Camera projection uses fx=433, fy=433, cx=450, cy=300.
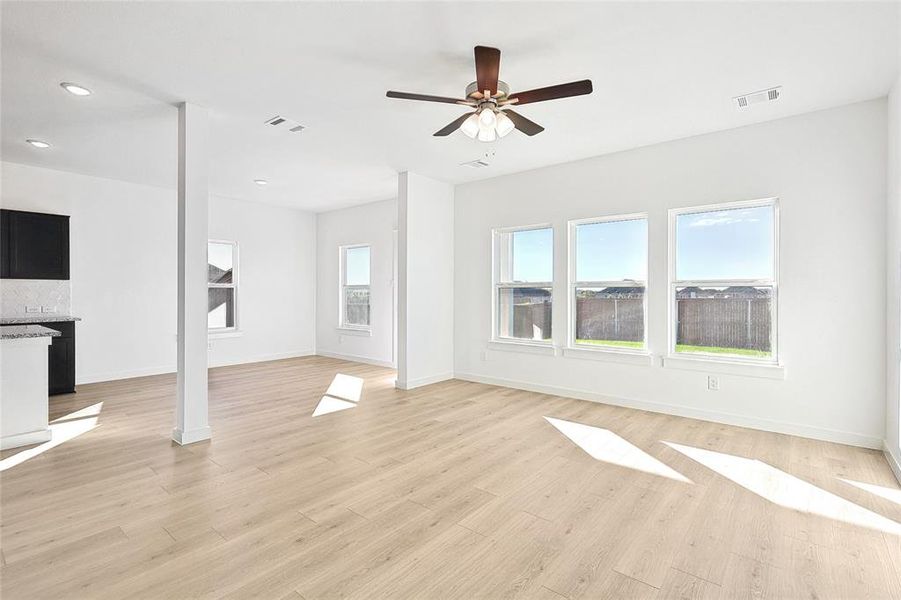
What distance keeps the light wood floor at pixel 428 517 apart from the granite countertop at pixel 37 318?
236 cm

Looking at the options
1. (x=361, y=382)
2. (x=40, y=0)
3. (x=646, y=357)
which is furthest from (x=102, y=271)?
(x=646, y=357)

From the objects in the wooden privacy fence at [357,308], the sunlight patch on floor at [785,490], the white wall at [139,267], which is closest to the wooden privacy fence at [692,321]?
the sunlight patch on floor at [785,490]

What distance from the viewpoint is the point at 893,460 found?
316 cm

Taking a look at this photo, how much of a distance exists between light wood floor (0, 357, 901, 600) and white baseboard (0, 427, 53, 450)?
5.2 inches

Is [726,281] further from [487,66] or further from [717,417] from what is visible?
[487,66]

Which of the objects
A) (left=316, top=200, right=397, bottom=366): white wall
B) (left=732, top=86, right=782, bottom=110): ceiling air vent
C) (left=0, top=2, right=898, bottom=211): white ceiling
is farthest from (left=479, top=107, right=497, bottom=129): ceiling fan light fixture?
(left=316, top=200, right=397, bottom=366): white wall

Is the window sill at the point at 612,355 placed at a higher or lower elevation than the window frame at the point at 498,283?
lower

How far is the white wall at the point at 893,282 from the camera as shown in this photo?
122 inches

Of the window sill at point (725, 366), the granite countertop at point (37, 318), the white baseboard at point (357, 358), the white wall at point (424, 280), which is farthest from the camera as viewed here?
the white baseboard at point (357, 358)

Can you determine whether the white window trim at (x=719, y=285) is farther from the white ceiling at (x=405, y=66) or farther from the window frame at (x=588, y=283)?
the white ceiling at (x=405, y=66)

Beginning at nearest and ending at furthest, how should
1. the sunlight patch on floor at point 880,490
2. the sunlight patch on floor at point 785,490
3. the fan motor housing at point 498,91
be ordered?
the sunlight patch on floor at point 785,490 → the sunlight patch on floor at point 880,490 → the fan motor housing at point 498,91

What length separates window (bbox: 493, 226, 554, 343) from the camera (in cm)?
562

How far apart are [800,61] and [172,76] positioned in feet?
14.6

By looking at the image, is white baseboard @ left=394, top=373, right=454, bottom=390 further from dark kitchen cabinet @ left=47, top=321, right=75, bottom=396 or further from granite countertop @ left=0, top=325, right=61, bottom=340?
dark kitchen cabinet @ left=47, top=321, right=75, bottom=396
